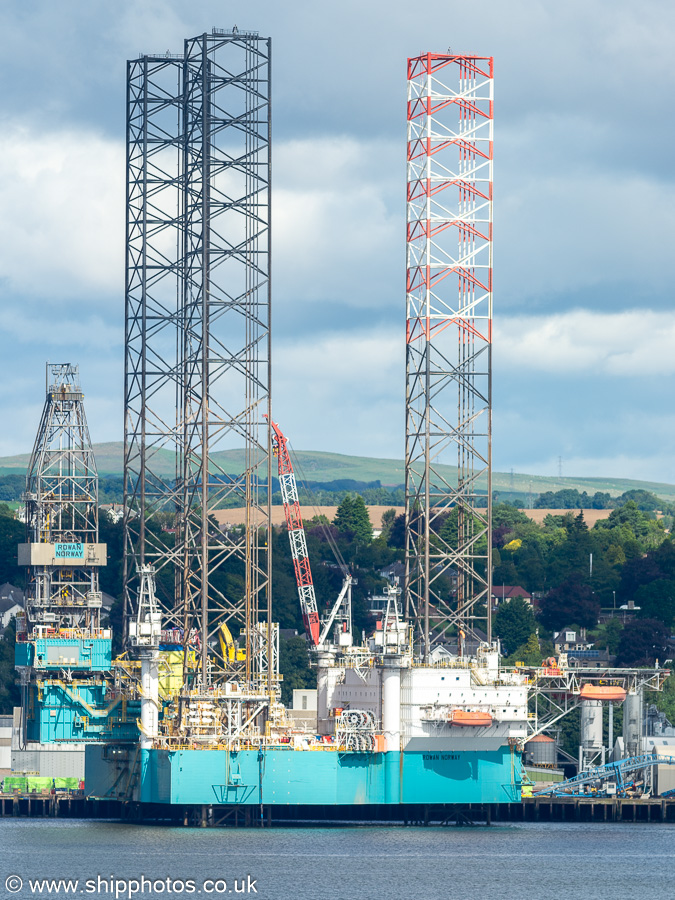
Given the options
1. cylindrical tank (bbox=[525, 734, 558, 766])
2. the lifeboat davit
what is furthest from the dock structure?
cylindrical tank (bbox=[525, 734, 558, 766])

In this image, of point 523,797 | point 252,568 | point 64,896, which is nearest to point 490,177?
point 252,568

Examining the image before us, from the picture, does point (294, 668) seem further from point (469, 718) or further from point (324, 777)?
point (324, 777)

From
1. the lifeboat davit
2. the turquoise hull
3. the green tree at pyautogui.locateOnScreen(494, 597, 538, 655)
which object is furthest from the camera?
the green tree at pyautogui.locateOnScreen(494, 597, 538, 655)

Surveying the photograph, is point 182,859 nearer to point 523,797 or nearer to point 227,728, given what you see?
point 227,728

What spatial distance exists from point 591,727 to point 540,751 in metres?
11.0

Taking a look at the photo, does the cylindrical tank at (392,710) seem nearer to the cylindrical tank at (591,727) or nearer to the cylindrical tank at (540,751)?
the cylindrical tank at (591,727)

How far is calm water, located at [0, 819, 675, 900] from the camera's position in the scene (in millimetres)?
85625

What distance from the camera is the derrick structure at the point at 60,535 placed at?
420 feet

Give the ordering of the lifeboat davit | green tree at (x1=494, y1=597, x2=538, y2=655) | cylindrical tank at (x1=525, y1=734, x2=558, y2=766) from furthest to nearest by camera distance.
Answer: green tree at (x1=494, y1=597, x2=538, y2=655), cylindrical tank at (x1=525, y1=734, x2=558, y2=766), the lifeboat davit
